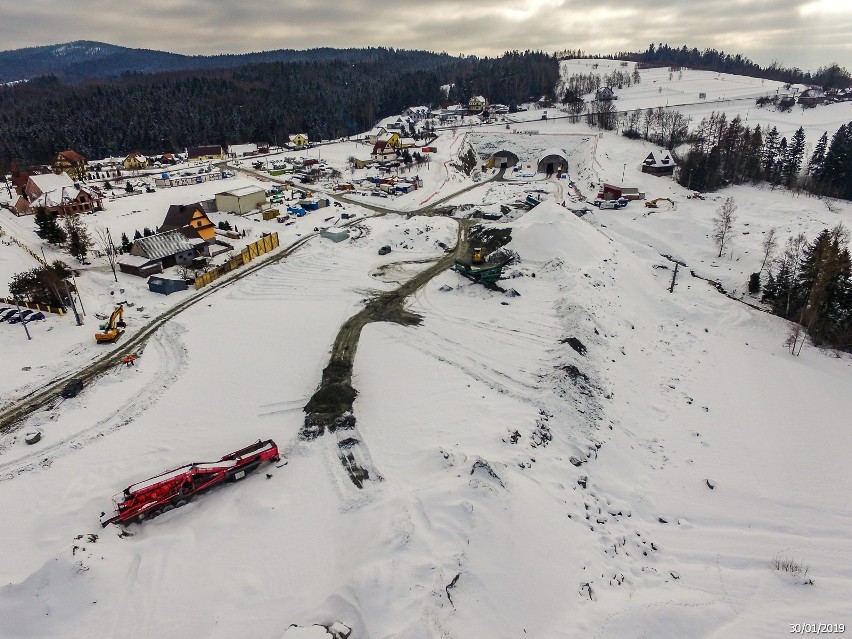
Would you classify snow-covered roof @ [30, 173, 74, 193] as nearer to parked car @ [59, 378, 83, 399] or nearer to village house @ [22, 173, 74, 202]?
village house @ [22, 173, 74, 202]

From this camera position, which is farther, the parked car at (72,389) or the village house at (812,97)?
the village house at (812,97)

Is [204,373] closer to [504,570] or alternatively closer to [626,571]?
[504,570]

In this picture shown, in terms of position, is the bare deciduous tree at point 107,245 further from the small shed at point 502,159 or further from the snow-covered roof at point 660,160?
the snow-covered roof at point 660,160

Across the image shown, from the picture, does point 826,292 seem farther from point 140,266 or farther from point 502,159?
point 502,159

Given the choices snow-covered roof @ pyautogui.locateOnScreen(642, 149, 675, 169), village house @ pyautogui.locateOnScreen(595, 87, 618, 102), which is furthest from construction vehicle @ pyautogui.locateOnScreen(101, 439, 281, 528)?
village house @ pyautogui.locateOnScreen(595, 87, 618, 102)

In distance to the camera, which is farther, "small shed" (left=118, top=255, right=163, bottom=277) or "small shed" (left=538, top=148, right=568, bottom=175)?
"small shed" (left=538, top=148, right=568, bottom=175)

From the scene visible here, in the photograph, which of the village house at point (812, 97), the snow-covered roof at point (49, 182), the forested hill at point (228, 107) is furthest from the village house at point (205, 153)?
the village house at point (812, 97)

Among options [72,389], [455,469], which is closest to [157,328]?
[72,389]
